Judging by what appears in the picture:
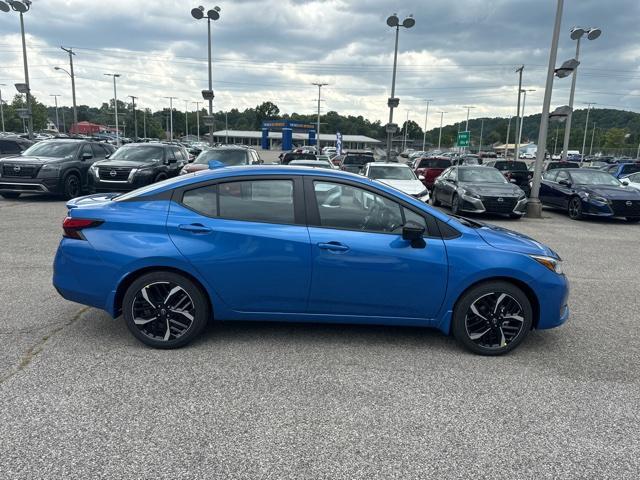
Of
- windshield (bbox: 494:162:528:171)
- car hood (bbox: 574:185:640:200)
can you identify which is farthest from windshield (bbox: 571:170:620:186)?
windshield (bbox: 494:162:528:171)

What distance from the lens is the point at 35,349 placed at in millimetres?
3969

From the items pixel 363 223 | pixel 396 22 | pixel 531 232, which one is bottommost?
pixel 531 232

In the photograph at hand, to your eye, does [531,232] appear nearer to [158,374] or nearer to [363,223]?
[363,223]

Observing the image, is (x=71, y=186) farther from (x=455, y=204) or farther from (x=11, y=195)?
(x=455, y=204)

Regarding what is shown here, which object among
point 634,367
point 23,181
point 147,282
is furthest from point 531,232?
point 23,181

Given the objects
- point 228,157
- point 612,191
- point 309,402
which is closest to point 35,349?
point 309,402

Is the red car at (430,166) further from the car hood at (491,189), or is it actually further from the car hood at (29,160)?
the car hood at (29,160)

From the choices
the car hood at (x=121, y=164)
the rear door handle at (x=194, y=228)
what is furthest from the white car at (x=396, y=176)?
the rear door handle at (x=194, y=228)

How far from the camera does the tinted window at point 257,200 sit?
4.05 m

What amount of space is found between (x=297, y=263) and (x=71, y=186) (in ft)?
39.0

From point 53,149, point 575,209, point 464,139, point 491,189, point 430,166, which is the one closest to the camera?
point 491,189

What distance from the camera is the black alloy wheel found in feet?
43.5

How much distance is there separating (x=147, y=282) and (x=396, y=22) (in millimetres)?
24703

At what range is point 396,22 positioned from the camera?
25.0 meters
